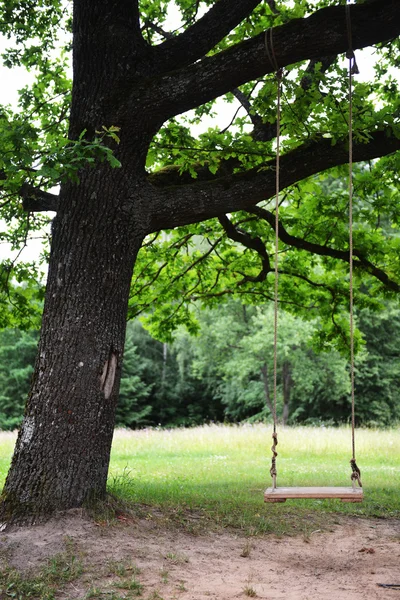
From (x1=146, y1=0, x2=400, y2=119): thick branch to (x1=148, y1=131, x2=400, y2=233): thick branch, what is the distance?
85cm

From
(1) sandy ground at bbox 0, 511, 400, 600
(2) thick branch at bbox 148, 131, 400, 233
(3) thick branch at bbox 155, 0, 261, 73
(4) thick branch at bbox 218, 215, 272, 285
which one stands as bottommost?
(1) sandy ground at bbox 0, 511, 400, 600

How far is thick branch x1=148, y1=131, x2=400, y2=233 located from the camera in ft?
22.6

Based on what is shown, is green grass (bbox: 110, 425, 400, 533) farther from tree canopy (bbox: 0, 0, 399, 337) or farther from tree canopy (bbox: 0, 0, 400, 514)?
tree canopy (bbox: 0, 0, 399, 337)

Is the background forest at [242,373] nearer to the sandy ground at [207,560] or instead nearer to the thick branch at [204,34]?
the sandy ground at [207,560]

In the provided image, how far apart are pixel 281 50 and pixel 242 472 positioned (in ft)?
30.1

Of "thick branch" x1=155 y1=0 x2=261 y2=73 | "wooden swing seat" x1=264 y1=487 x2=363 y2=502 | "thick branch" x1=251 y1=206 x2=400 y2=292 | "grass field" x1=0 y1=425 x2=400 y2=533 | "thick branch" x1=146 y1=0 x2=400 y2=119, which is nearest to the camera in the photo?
"wooden swing seat" x1=264 y1=487 x2=363 y2=502

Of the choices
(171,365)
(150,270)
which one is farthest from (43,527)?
(171,365)

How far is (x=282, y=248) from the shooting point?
11969 mm

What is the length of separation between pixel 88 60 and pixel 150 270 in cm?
571

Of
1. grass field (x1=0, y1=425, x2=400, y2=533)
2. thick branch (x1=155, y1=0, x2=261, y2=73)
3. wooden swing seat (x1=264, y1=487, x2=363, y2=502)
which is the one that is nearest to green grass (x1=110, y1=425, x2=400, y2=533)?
grass field (x1=0, y1=425, x2=400, y2=533)

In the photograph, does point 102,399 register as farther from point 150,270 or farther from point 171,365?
point 171,365

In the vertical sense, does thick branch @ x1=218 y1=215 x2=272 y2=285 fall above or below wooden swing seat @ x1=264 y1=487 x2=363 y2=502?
above

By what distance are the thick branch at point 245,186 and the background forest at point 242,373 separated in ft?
70.9

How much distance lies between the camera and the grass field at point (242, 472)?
26.3ft
